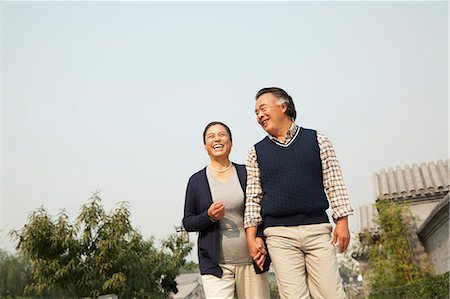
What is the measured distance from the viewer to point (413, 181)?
12.9 meters

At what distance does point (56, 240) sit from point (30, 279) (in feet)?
5.69

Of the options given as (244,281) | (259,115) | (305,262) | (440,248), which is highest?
(259,115)

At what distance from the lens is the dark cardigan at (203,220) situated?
2.85 m

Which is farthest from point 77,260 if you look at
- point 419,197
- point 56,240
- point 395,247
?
point 419,197

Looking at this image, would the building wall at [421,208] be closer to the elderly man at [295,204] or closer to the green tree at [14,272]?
the green tree at [14,272]

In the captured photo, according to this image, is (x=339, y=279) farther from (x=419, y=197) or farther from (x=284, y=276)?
(x=419, y=197)

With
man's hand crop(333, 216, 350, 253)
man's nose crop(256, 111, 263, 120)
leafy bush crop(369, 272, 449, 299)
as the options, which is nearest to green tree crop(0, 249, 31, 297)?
leafy bush crop(369, 272, 449, 299)

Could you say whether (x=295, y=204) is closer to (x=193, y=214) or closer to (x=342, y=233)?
(x=342, y=233)

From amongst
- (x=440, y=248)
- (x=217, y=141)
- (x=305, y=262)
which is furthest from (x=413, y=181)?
(x=305, y=262)

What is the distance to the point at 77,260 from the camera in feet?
37.3

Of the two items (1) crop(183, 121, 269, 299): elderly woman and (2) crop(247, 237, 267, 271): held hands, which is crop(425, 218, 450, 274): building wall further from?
(2) crop(247, 237, 267, 271): held hands

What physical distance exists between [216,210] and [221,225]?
0.72ft

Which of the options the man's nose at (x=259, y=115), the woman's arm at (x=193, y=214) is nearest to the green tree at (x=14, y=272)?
the woman's arm at (x=193, y=214)

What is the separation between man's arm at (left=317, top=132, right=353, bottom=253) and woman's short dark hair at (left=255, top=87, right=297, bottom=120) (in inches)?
8.8
